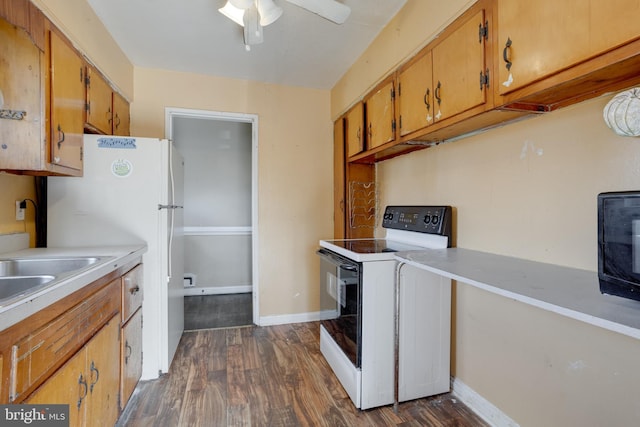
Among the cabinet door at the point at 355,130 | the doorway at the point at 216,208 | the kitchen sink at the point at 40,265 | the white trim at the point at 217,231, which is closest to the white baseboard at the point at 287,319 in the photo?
the doorway at the point at 216,208

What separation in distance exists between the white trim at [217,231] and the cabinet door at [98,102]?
1.98m

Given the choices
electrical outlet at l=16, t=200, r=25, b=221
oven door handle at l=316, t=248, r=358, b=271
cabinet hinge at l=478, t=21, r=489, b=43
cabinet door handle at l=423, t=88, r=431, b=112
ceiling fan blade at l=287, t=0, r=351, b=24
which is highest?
ceiling fan blade at l=287, t=0, r=351, b=24

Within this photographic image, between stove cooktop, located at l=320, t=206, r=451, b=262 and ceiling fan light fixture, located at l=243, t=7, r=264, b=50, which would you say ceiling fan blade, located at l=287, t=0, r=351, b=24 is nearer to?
ceiling fan light fixture, located at l=243, t=7, r=264, b=50

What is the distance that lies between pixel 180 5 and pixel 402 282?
219 cm

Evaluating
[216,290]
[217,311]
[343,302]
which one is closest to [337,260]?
[343,302]

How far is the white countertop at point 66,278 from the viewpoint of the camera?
0.77 m

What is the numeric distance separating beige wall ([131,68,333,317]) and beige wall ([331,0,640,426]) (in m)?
1.34

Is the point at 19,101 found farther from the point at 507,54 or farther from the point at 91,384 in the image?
the point at 507,54

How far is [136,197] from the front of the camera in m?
→ 1.92

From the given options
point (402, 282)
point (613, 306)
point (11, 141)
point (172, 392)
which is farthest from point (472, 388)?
point (11, 141)

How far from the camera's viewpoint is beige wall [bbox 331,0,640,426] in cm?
108

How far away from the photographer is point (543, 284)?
96 centimetres

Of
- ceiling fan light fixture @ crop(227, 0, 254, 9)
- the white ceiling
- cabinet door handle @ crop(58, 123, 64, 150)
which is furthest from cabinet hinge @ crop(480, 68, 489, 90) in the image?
Answer: cabinet door handle @ crop(58, 123, 64, 150)

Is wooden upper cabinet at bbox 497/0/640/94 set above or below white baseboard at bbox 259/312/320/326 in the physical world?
above
